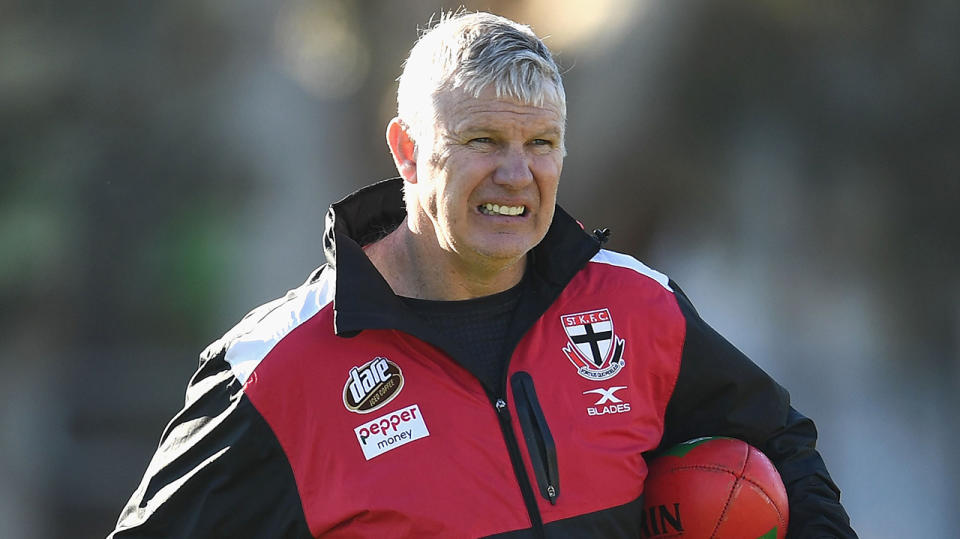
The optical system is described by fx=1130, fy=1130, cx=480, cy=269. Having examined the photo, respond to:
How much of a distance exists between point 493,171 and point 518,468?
53 centimetres

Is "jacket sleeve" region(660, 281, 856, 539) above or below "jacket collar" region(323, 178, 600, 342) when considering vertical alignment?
below

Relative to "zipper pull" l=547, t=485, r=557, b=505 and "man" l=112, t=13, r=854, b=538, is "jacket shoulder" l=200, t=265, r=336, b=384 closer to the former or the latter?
"man" l=112, t=13, r=854, b=538

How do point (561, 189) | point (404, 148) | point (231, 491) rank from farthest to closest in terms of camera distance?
point (561, 189) → point (404, 148) → point (231, 491)

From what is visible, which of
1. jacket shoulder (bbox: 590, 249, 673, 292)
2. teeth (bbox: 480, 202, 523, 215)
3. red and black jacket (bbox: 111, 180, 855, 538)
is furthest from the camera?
jacket shoulder (bbox: 590, 249, 673, 292)

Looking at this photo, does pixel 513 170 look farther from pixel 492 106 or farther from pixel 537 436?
pixel 537 436

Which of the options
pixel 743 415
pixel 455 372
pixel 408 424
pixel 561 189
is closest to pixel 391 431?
pixel 408 424

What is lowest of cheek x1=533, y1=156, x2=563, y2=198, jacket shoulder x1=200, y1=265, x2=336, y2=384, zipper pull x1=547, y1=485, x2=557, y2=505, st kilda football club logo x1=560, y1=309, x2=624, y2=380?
zipper pull x1=547, y1=485, x2=557, y2=505

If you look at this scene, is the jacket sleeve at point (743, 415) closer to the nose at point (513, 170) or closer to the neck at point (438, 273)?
the neck at point (438, 273)

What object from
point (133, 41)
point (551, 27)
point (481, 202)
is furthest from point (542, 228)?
point (133, 41)

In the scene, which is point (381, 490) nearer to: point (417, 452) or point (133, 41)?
point (417, 452)

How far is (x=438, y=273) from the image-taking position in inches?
85.1

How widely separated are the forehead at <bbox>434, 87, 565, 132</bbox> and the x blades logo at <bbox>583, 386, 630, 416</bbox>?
50 cm

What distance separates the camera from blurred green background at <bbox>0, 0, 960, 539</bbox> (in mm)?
3936

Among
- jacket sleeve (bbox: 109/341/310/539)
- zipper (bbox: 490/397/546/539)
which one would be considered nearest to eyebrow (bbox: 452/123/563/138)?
zipper (bbox: 490/397/546/539)
